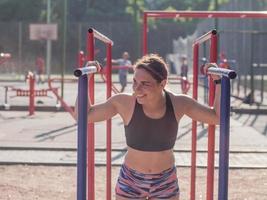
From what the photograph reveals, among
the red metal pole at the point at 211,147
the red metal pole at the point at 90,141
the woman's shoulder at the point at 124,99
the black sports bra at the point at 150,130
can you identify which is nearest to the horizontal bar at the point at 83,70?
the woman's shoulder at the point at 124,99

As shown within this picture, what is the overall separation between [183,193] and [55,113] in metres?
9.60

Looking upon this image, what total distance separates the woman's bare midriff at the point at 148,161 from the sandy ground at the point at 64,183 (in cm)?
320

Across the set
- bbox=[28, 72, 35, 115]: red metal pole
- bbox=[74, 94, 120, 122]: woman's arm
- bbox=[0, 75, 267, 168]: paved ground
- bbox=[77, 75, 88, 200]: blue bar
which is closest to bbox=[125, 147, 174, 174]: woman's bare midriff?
bbox=[74, 94, 120, 122]: woman's arm

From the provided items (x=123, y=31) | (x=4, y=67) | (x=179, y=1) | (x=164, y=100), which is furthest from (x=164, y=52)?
(x=164, y=100)

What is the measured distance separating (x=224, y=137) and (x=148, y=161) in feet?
1.60

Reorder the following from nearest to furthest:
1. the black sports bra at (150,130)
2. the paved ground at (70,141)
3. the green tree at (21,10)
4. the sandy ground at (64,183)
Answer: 1. the black sports bra at (150,130)
2. the sandy ground at (64,183)
3. the paved ground at (70,141)
4. the green tree at (21,10)

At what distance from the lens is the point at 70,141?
434 inches

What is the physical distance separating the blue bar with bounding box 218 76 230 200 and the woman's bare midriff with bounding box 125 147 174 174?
397mm

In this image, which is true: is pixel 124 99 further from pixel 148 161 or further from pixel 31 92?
pixel 31 92

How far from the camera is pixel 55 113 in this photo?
1630 cm

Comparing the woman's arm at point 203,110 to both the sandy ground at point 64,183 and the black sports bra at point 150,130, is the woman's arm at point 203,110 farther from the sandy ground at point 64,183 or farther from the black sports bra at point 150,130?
the sandy ground at point 64,183

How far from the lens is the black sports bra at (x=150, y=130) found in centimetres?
362

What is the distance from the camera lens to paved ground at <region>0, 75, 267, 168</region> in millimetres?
9227

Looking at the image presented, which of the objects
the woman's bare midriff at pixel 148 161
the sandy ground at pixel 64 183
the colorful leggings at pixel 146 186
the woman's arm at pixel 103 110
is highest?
the woman's arm at pixel 103 110
